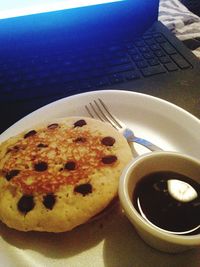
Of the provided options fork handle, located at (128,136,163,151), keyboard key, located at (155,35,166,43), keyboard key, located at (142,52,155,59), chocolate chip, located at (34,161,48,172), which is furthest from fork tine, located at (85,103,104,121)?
keyboard key, located at (155,35,166,43)

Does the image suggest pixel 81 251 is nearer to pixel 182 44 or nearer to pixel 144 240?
pixel 144 240

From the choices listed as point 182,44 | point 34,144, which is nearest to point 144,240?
point 34,144

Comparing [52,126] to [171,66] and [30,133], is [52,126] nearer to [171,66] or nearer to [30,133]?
[30,133]

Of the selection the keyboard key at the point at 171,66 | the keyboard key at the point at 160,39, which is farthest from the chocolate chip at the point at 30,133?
the keyboard key at the point at 160,39

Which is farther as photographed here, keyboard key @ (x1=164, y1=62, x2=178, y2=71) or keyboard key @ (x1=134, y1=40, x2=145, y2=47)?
keyboard key @ (x1=134, y1=40, x2=145, y2=47)

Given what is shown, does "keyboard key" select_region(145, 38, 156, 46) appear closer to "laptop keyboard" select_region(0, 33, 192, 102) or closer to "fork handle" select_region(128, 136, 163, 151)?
"laptop keyboard" select_region(0, 33, 192, 102)

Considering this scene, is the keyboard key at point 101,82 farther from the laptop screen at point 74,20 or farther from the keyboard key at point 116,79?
the laptop screen at point 74,20
